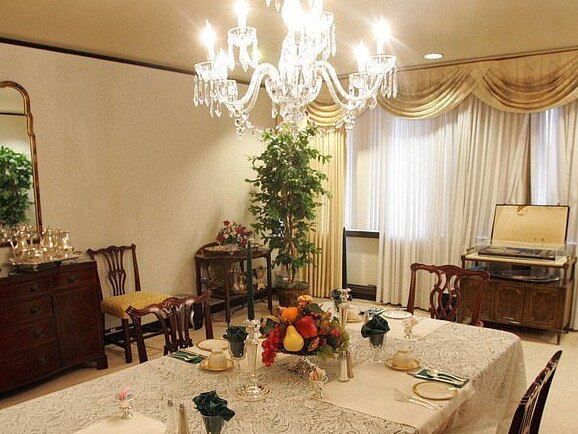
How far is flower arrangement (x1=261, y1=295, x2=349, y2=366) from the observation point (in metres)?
1.80

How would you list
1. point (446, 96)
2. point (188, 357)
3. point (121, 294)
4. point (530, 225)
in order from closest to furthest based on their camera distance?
point (188, 357)
point (121, 294)
point (530, 225)
point (446, 96)

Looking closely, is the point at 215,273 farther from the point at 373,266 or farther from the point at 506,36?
the point at 506,36

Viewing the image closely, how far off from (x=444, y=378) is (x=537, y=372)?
6.85 ft

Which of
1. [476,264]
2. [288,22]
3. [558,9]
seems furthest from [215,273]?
[558,9]

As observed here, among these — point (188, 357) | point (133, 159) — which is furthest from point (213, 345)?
point (133, 159)

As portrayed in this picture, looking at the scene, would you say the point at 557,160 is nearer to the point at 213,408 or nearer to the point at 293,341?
the point at 293,341

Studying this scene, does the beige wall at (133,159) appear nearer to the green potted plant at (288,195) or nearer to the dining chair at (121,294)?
the dining chair at (121,294)

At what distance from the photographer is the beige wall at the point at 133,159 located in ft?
12.8

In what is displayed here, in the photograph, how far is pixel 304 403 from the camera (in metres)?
1.74

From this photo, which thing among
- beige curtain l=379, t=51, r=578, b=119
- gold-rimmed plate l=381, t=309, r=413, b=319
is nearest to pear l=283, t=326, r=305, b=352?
gold-rimmed plate l=381, t=309, r=413, b=319

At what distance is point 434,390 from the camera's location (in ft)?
5.99

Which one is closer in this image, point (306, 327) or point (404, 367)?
point (306, 327)

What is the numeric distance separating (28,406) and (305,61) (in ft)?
6.19

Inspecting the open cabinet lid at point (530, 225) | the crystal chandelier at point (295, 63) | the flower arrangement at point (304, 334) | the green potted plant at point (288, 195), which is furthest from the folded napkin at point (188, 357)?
the open cabinet lid at point (530, 225)
